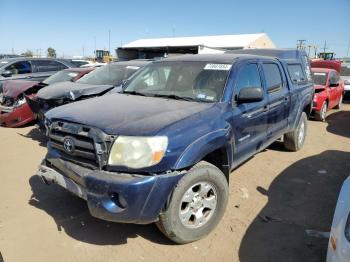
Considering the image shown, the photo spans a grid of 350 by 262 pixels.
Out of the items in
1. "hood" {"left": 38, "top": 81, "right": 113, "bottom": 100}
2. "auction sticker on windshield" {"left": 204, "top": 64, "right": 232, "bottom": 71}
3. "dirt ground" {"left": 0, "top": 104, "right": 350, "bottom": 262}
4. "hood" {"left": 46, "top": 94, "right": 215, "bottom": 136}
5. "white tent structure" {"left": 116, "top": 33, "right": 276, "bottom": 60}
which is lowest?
"dirt ground" {"left": 0, "top": 104, "right": 350, "bottom": 262}

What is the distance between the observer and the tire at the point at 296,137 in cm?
648

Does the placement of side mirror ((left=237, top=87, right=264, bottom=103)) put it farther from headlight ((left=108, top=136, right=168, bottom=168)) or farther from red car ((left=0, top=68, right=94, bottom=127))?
red car ((left=0, top=68, right=94, bottom=127))

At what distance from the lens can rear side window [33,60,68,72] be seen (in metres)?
11.2

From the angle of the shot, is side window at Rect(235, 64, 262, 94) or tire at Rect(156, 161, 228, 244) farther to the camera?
side window at Rect(235, 64, 262, 94)

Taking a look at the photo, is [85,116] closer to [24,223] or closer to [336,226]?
[24,223]

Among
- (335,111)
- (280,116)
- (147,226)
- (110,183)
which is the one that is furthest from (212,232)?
(335,111)

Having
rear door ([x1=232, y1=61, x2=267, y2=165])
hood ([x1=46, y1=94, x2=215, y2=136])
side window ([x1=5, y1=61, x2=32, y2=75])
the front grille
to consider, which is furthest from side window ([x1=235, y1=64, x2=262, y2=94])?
side window ([x1=5, y1=61, x2=32, y2=75])

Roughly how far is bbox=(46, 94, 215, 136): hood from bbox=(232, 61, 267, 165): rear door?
47 centimetres

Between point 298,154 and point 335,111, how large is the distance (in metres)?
6.91

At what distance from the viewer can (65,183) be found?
343cm

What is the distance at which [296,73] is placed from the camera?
6512mm

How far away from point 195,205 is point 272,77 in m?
2.67

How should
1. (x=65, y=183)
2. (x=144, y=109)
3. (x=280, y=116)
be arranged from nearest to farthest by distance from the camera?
1. (x=65, y=183)
2. (x=144, y=109)
3. (x=280, y=116)

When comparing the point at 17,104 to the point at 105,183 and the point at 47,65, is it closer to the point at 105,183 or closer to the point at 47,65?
the point at 47,65
